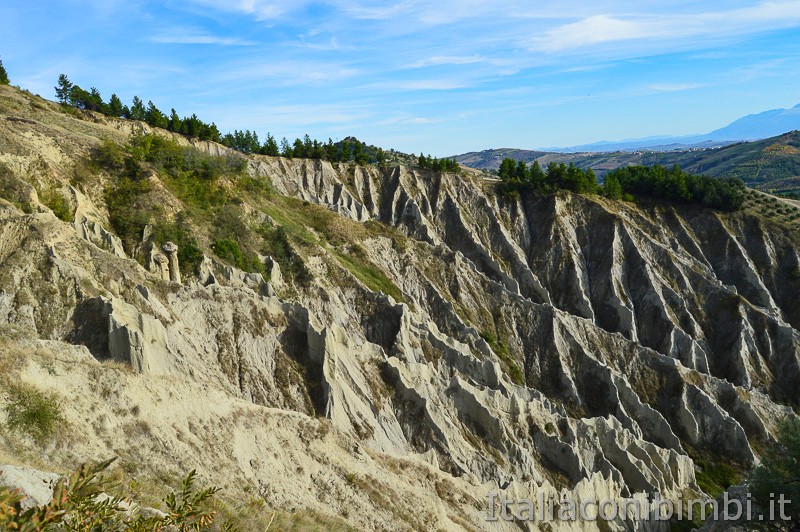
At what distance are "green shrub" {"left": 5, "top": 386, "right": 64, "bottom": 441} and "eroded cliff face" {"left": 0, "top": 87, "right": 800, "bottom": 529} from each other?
70 cm

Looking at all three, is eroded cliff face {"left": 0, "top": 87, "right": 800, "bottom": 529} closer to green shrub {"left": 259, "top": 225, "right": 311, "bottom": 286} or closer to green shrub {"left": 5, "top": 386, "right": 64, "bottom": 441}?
green shrub {"left": 5, "top": 386, "right": 64, "bottom": 441}

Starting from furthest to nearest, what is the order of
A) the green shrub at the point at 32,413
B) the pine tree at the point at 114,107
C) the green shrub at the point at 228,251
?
the pine tree at the point at 114,107 < the green shrub at the point at 228,251 < the green shrub at the point at 32,413

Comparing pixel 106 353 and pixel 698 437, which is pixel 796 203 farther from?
pixel 106 353

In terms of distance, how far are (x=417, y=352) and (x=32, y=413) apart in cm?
2433

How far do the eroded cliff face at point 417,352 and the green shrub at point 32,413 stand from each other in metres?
0.70

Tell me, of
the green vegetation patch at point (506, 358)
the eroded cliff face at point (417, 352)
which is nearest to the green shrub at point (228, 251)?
the eroded cliff face at point (417, 352)

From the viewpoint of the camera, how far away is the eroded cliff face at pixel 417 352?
20.1 m

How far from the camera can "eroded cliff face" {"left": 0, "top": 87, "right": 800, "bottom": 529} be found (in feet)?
66.0

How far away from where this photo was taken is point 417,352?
35938mm

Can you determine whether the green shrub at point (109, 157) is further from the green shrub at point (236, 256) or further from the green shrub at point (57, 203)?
the green shrub at point (236, 256)

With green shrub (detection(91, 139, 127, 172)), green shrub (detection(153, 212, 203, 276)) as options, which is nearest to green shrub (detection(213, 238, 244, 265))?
green shrub (detection(153, 212, 203, 276))

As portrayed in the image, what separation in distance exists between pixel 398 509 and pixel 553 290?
44.2m

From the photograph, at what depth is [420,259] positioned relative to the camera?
5209 cm

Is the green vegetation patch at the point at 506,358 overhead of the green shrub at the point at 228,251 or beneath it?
beneath
